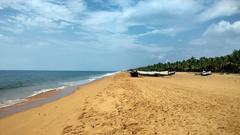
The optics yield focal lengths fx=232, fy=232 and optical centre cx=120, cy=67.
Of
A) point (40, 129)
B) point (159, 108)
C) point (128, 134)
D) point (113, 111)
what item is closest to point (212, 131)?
point (128, 134)

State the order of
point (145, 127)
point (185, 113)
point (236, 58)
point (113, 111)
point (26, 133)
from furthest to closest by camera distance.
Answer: point (236, 58), point (113, 111), point (185, 113), point (26, 133), point (145, 127)

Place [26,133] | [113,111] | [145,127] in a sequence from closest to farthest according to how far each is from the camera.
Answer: [145,127] < [26,133] < [113,111]

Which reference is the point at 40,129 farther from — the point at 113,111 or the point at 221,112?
the point at 221,112

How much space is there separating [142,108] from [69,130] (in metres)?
4.09

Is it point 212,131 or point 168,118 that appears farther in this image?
point 168,118

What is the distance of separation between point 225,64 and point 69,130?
5569 cm

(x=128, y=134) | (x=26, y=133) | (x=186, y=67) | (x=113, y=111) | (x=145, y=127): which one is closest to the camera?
(x=128, y=134)

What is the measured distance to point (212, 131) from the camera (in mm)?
7410

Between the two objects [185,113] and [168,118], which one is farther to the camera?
[185,113]

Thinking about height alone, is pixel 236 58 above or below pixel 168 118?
above

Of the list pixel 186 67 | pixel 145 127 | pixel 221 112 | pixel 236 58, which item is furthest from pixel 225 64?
pixel 145 127

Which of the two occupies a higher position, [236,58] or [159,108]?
[236,58]

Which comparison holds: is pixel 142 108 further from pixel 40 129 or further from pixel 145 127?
pixel 40 129

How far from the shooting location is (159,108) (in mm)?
10992
